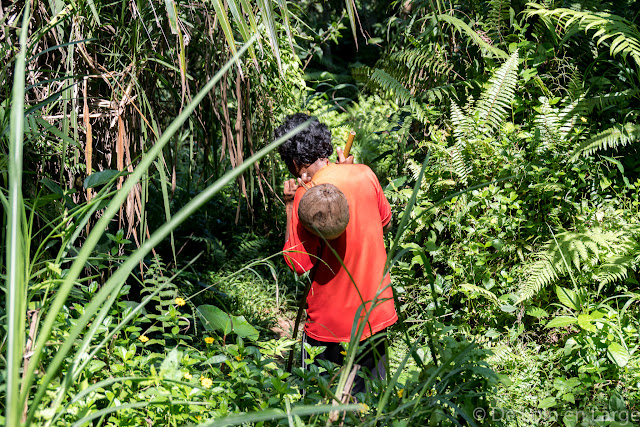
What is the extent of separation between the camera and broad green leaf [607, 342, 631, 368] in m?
2.55

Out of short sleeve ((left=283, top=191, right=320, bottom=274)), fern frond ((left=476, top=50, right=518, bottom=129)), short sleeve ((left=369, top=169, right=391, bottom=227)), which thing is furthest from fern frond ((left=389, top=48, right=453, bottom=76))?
short sleeve ((left=283, top=191, right=320, bottom=274))

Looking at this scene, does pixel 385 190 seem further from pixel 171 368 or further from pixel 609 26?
pixel 171 368

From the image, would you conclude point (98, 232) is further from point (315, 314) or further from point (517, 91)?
point (517, 91)

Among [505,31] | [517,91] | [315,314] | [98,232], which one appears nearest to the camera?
[98,232]

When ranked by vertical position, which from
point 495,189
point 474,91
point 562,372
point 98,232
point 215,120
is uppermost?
point 98,232

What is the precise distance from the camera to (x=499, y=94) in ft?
12.9

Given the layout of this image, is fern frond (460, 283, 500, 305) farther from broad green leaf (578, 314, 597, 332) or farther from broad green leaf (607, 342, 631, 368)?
broad green leaf (607, 342, 631, 368)

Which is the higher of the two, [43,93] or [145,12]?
[145,12]

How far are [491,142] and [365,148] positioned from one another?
1016 millimetres

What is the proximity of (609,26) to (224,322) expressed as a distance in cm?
326

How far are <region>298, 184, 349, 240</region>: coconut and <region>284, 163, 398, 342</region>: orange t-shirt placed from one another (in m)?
0.35

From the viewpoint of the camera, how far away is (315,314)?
2443mm

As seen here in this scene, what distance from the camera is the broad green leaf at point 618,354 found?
2.55 m

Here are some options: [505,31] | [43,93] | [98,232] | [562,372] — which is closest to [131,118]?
[43,93]
